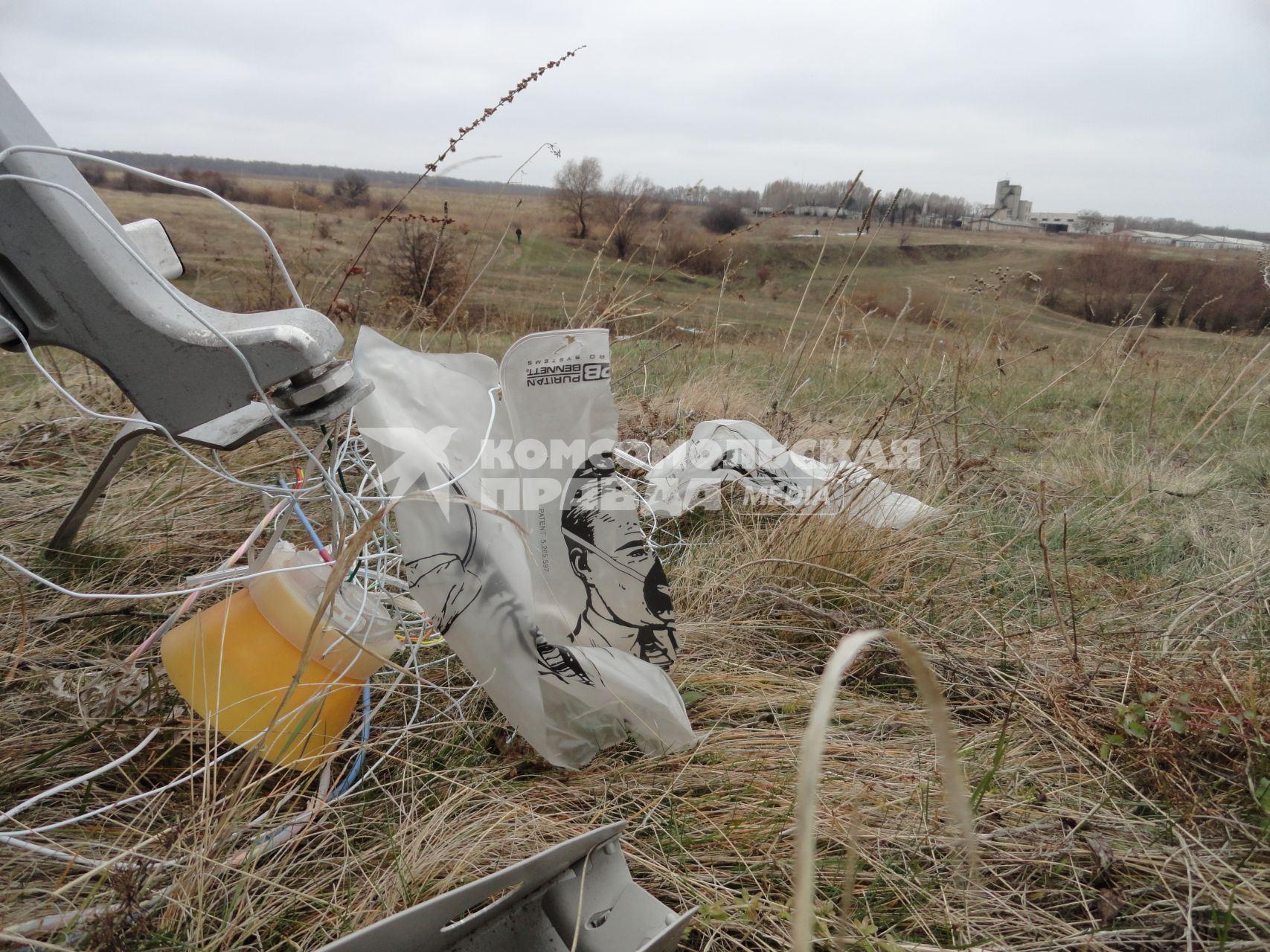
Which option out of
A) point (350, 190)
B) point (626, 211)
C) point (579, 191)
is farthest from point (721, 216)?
point (626, 211)

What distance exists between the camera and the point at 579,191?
5707mm

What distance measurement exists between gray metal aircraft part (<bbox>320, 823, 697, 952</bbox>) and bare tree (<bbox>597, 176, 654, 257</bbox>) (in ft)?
6.17

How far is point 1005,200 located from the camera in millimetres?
4770

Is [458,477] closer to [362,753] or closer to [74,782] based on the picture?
[362,753]

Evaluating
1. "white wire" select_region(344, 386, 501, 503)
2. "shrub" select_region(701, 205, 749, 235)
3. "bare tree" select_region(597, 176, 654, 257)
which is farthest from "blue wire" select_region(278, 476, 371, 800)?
"shrub" select_region(701, 205, 749, 235)

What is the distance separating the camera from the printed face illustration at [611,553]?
1201mm

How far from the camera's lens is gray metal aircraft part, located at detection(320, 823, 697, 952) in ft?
2.55

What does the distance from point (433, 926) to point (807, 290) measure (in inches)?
80.0

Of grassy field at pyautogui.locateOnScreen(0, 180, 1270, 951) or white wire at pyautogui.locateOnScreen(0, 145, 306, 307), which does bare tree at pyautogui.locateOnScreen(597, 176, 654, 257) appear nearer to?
grassy field at pyautogui.locateOnScreen(0, 180, 1270, 951)

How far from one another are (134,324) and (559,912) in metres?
0.92

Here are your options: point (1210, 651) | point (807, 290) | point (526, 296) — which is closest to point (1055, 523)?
point (1210, 651)

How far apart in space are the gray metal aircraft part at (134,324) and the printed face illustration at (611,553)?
0.40 metres

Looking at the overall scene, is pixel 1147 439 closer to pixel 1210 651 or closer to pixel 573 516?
pixel 1210 651

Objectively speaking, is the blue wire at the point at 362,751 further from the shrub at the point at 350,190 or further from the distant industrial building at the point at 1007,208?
the distant industrial building at the point at 1007,208
